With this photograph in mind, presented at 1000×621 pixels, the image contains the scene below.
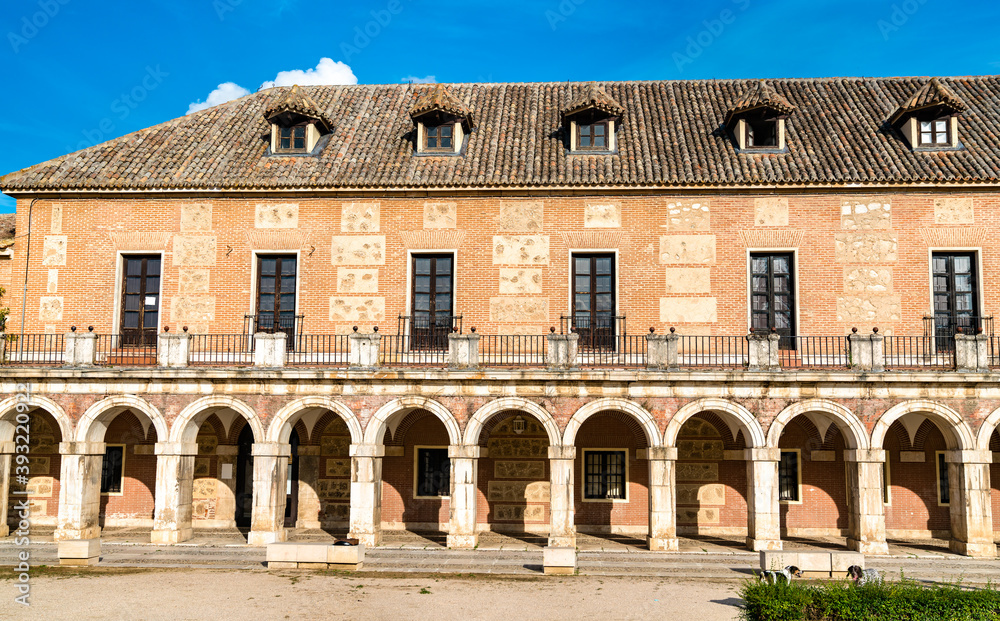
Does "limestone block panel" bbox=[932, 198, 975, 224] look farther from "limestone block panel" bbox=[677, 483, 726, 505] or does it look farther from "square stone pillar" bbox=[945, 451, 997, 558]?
"limestone block panel" bbox=[677, 483, 726, 505]

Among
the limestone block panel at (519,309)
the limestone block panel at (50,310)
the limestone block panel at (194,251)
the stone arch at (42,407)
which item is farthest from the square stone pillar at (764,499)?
the limestone block panel at (50,310)

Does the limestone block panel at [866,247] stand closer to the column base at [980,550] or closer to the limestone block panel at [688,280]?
the limestone block panel at [688,280]

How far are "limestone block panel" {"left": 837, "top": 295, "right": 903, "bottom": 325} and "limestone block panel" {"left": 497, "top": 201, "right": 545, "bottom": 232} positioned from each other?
8.24 m

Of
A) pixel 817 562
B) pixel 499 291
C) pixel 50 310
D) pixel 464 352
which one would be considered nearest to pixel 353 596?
pixel 464 352

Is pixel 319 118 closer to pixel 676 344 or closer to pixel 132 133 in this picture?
pixel 132 133

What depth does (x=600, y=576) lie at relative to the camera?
15930 millimetres

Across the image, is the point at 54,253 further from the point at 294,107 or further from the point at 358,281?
the point at 358,281

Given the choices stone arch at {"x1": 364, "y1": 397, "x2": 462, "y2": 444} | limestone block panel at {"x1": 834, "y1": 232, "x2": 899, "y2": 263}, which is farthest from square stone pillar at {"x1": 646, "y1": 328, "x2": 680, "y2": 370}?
limestone block panel at {"x1": 834, "y1": 232, "x2": 899, "y2": 263}

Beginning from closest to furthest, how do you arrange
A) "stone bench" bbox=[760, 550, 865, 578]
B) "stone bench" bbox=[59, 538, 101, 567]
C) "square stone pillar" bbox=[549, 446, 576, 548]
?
1. "stone bench" bbox=[760, 550, 865, 578]
2. "stone bench" bbox=[59, 538, 101, 567]
3. "square stone pillar" bbox=[549, 446, 576, 548]

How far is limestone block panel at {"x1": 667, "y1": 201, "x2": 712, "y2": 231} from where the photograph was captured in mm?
21000

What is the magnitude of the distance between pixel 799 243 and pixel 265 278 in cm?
1464

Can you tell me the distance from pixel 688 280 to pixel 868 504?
6.95m

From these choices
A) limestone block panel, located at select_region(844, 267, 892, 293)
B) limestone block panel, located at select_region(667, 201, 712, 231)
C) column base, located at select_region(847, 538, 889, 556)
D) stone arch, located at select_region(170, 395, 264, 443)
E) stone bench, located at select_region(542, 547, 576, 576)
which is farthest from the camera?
limestone block panel, located at select_region(667, 201, 712, 231)

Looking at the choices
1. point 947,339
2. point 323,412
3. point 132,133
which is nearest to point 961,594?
point 947,339
